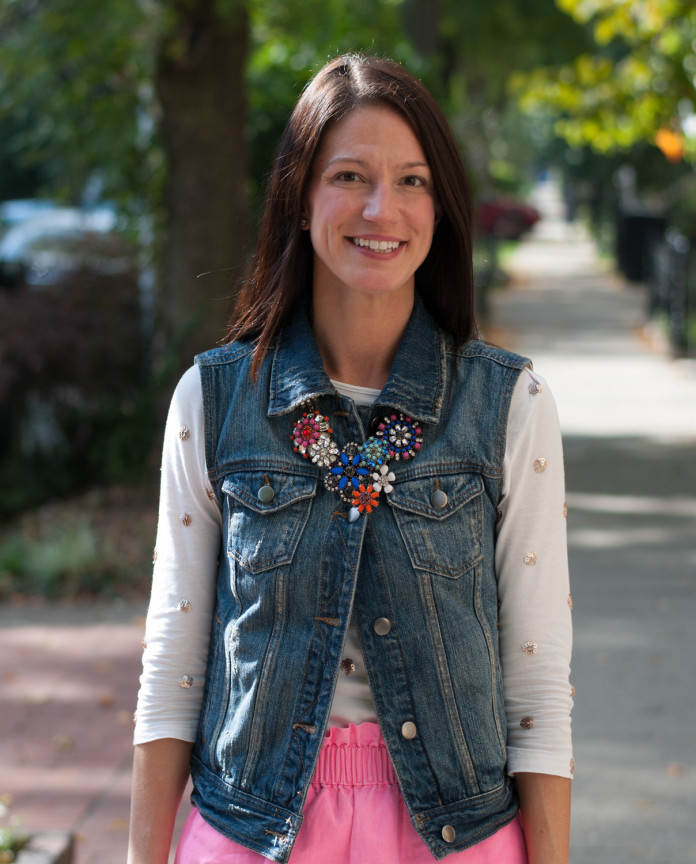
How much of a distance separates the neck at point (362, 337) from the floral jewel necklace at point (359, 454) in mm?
116

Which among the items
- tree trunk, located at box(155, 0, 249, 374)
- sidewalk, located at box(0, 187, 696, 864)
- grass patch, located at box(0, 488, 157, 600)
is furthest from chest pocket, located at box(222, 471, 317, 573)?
tree trunk, located at box(155, 0, 249, 374)

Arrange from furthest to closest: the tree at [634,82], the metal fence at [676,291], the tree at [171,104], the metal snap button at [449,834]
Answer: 1. the metal fence at [676,291]
2. the tree at [634,82]
3. the tree at [171,104]
4. the metal snap button at [449,834]

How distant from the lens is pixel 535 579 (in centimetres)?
183

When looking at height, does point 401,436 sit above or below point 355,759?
above

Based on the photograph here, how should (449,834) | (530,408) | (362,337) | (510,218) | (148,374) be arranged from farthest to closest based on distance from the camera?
1. (510,218)
2. (148,374)
3. (362,337)
4. (530,408)
5. (449,834)

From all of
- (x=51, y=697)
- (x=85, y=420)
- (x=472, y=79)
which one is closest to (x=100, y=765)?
(x=51, y=697)

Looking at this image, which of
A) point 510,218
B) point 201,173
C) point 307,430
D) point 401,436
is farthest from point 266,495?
point 510,218

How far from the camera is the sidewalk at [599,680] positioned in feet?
13.0

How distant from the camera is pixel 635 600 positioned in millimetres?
6094

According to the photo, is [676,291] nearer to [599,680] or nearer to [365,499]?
[599,680]

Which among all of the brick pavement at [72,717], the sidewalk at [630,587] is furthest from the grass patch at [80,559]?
the sidewalk at [630,587]

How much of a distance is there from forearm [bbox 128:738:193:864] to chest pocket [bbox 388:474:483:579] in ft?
1.65

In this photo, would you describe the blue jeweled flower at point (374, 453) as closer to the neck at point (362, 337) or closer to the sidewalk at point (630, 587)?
the neck at point (362, 337)

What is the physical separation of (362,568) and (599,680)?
11.7 ft
